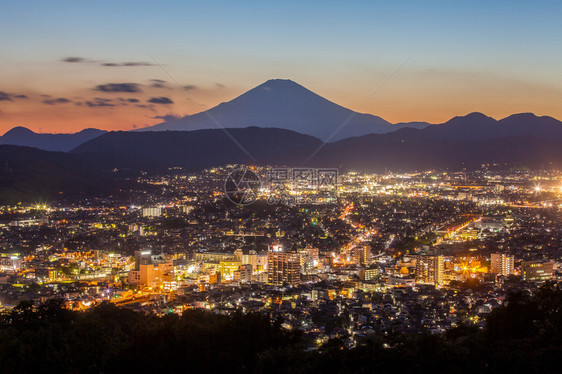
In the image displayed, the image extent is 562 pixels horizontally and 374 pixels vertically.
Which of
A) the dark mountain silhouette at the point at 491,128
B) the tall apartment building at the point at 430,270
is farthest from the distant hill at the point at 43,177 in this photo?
the dark mountain silhouette at the point at 491,128

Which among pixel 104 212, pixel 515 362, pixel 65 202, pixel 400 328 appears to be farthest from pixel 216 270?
pixel 65 202

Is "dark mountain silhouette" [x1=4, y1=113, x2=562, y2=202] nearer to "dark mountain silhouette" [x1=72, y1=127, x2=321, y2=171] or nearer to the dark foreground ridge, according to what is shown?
"dark mountain silhouette" [x1=72, y1=127, x2=321, y2=171]

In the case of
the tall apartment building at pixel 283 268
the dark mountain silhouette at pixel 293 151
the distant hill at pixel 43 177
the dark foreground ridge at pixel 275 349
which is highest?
the dark mountain silhouette at pixel 293 151

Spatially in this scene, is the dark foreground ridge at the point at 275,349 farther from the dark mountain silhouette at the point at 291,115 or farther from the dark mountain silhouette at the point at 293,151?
the dark mountain silhouette at the point at 291,115

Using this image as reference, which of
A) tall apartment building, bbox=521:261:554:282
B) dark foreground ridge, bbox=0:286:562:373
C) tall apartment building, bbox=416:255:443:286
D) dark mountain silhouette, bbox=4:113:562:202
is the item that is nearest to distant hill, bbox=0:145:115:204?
dark mountain silhouette, bbox=4:113:562:202

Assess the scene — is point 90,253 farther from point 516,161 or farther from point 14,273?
point 516,161

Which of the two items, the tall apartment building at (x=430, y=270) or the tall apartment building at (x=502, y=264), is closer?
the tall apartment building at (x=430, y=270)
